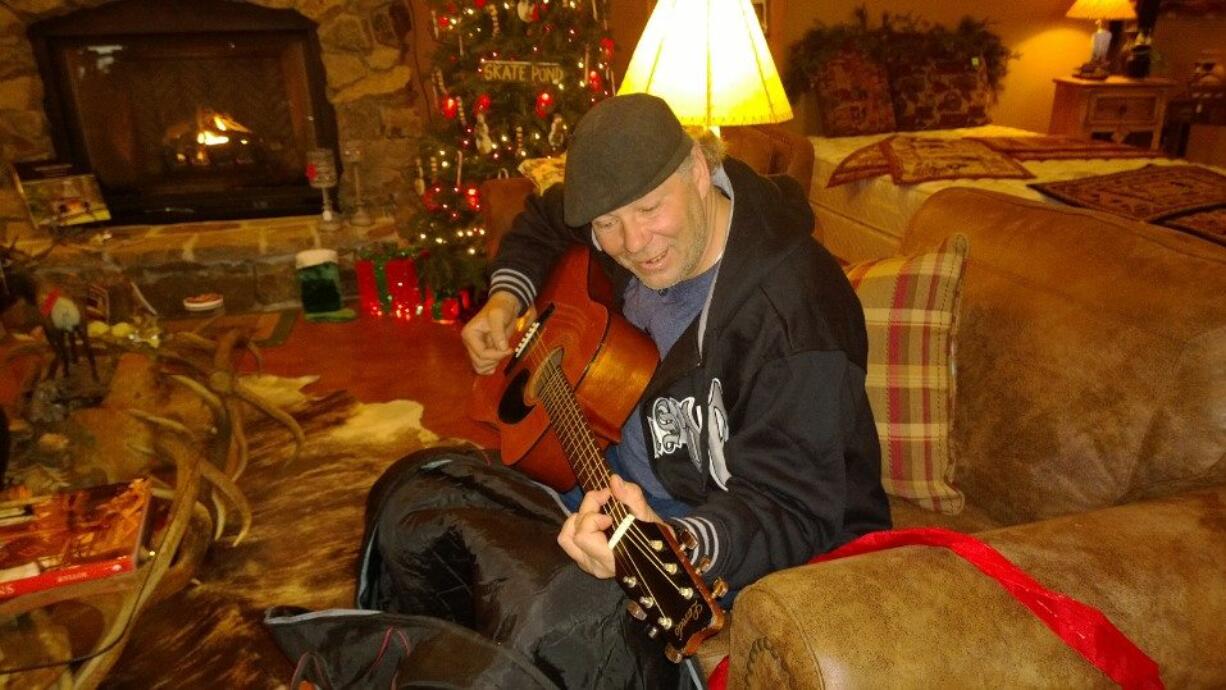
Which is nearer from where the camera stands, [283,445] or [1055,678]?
[1055,678]

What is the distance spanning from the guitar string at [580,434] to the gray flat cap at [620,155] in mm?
333

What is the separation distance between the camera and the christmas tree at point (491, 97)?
3.24 m

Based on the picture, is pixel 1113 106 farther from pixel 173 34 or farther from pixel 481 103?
pixel 173 34

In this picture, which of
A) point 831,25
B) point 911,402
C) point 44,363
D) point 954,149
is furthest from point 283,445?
point 831,25

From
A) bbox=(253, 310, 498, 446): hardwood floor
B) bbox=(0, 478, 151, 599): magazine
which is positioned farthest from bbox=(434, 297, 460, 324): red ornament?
bbox=(0, 478, 151, 599): magazine

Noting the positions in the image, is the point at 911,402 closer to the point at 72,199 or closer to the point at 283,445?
the point at 283,445

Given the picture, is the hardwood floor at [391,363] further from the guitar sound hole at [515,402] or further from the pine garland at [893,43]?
the pine garland at [893,43]

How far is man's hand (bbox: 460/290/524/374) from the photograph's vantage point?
1659 mm

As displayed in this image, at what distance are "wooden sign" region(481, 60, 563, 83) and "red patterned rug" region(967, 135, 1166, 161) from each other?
6.52 feet

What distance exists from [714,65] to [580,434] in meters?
0.94

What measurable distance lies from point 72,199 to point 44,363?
2029 millimetres

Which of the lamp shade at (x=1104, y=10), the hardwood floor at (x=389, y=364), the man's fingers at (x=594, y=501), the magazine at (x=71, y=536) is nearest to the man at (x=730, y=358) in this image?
the man's fingers at (x=594, y=501)

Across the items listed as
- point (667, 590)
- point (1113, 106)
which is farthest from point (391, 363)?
point (1113, 106)

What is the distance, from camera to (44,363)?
1963 millimetres
